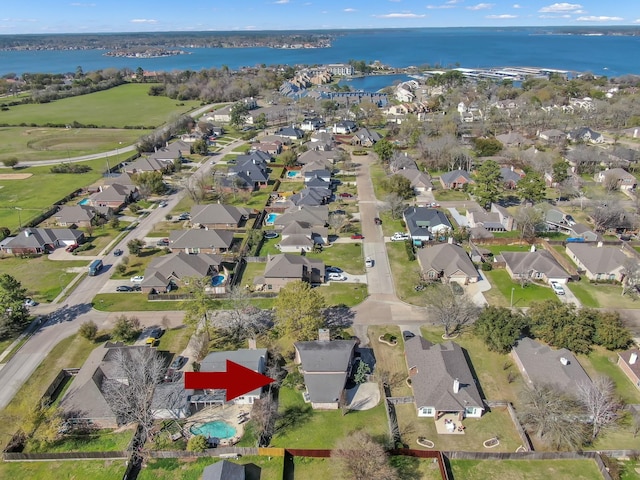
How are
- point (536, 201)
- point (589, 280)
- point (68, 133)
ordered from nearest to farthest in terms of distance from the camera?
point (589, 280) → point (536, 201) → point (68, 133)

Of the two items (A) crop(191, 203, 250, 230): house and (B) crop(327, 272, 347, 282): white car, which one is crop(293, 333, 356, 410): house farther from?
(A) crop(191, 203, 250, 230): house

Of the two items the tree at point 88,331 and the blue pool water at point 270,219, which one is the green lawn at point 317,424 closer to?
the tree at point 88,331

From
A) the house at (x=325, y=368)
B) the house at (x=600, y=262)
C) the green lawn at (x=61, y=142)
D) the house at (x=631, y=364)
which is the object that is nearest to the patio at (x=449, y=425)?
the house at (x=325, y=368)

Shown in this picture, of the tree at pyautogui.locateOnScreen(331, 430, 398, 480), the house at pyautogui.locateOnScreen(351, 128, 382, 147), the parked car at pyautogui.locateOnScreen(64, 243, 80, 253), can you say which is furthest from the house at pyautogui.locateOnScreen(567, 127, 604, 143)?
the parked car at pyautogui.locateOnScreen(64, 243, 80, 253)

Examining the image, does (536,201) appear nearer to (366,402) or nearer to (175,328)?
(366,402)

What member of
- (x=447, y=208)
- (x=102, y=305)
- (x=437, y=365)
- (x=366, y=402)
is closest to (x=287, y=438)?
(x=366, y=402)

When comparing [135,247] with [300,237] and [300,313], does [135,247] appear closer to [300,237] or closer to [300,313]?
[300,237]
